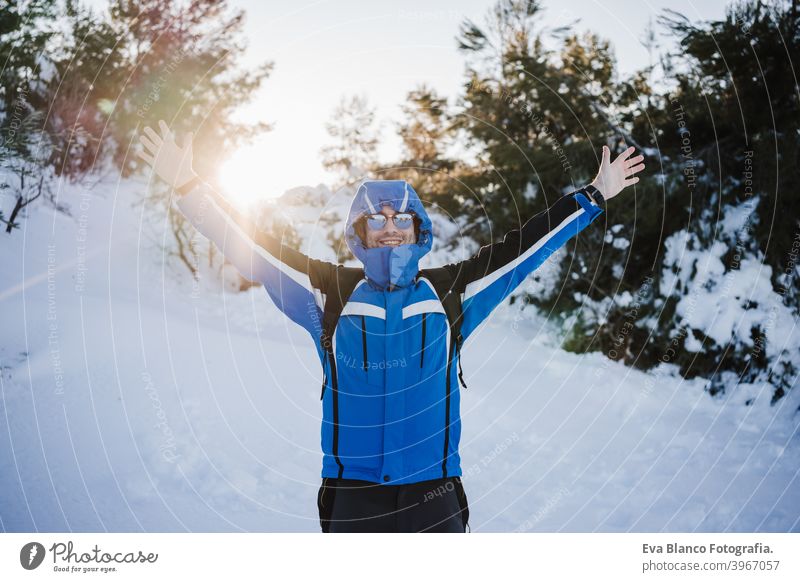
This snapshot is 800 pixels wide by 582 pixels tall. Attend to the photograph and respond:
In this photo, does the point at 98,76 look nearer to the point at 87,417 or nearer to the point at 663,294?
the point at 87,417

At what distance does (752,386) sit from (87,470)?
Answer: 22.6 ft

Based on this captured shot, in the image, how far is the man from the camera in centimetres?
218

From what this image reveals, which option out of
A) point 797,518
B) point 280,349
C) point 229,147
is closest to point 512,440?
point 797,518

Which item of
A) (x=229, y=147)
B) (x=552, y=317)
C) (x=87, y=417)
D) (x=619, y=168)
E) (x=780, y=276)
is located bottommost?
(x=87, y=417)

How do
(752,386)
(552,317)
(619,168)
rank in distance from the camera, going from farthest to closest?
(552,317) < (752,386) < (619,168)

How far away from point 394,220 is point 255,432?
3.18 meters

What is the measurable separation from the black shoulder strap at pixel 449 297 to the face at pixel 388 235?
0.63ft

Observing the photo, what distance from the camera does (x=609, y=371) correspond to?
6859 mm

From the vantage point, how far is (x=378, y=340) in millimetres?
2258

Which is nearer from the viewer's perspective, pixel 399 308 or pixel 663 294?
pixel 399 308

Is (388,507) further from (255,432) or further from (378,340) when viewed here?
(255,432)

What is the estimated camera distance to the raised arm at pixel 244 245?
2242mm

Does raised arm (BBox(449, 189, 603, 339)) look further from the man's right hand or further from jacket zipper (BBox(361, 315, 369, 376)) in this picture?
the man's right hand

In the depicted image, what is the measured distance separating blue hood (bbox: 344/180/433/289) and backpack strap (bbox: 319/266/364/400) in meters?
0.10
